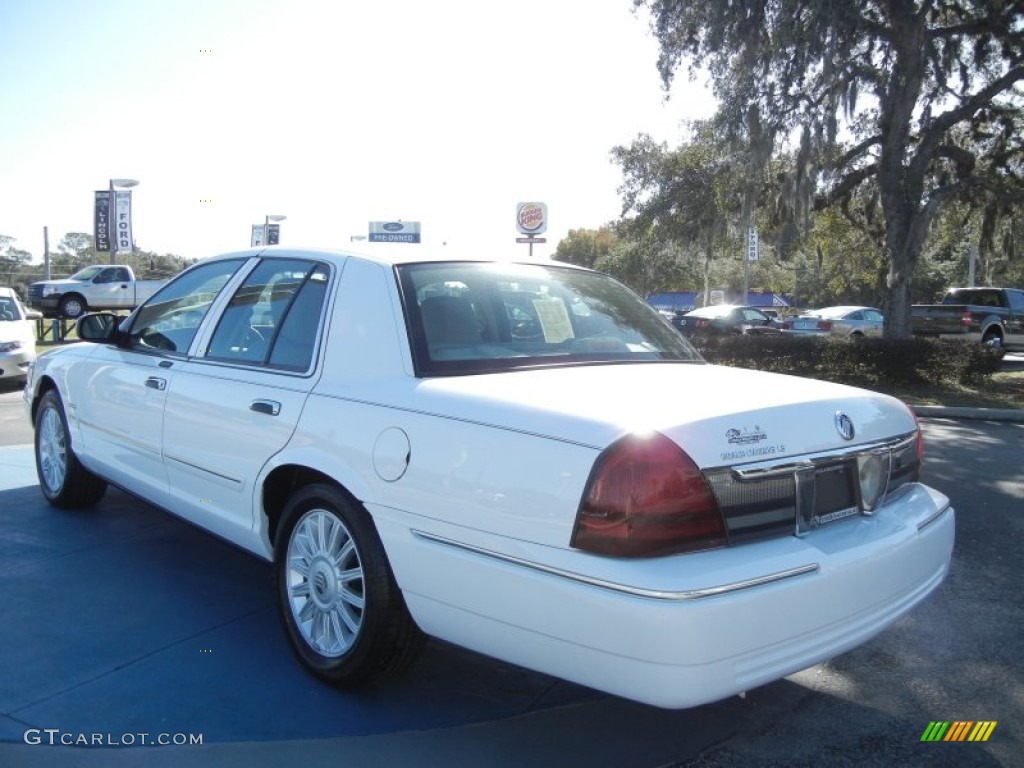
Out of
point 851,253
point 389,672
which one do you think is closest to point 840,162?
point 851,253

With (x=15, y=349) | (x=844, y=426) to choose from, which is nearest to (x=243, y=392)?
(x=844, y=426)

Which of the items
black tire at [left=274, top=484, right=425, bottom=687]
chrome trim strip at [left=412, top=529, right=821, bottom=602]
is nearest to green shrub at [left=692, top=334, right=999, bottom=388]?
black tire at [left=274, top=484, right=425, bottom=687]

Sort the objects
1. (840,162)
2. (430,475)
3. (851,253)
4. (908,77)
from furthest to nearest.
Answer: (851,253) < (840,162) < (908,77) < (430,475)

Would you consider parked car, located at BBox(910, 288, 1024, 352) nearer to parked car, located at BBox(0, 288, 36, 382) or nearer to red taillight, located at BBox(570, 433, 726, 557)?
parked car, located at BBox(0, 288, 36, 382)

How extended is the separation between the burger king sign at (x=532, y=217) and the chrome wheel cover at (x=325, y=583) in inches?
→ 544

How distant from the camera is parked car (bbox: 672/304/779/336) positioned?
81.7 feet

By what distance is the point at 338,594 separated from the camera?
10.5 feet

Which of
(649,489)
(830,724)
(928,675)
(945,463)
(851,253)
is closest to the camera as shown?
(649,489)

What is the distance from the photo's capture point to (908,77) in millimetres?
15305

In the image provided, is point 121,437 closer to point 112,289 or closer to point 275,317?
point 275,317

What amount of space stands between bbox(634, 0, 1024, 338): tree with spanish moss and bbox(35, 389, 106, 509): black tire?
13.1 m

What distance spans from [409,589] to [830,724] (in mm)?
1610

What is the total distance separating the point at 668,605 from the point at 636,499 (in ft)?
0.99

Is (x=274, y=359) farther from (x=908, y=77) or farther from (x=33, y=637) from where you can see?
(x=908, y=77)
